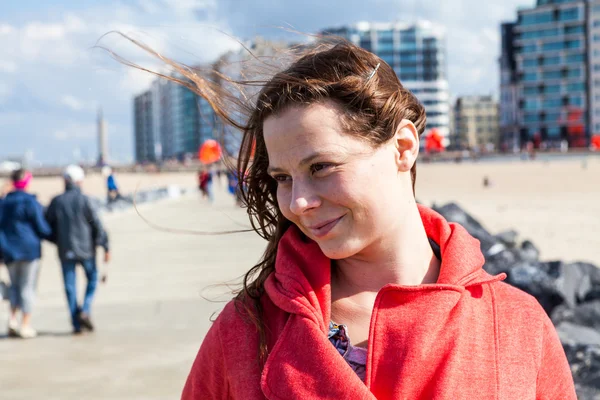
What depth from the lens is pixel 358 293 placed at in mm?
1800

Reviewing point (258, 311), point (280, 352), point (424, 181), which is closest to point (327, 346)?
point (280, 352)

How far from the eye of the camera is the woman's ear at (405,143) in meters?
1.76

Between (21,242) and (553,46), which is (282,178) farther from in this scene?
(553,46)

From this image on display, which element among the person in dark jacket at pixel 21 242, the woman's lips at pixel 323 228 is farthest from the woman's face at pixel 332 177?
the person in dark jacket at pixel 21 242

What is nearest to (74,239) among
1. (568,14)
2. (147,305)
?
(147,305)

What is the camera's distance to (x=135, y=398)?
18.5ft

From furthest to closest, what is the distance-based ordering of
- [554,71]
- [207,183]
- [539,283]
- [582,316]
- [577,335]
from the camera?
[554,71], [207,183], [539,283], [582,316], [577,335]

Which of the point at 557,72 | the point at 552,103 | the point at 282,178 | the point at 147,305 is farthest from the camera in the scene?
the point at 557,72

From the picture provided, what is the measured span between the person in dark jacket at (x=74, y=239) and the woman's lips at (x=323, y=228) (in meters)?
6.52

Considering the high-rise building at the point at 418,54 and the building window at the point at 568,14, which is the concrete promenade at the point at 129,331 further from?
the high-rise building at the point at 418,54

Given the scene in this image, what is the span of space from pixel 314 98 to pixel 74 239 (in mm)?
6609

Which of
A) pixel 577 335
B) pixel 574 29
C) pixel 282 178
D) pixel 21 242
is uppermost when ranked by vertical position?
pixel 574 29

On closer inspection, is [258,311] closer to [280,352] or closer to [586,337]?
[280,352]

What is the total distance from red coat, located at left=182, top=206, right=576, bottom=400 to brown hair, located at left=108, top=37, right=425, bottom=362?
0.08 metres
